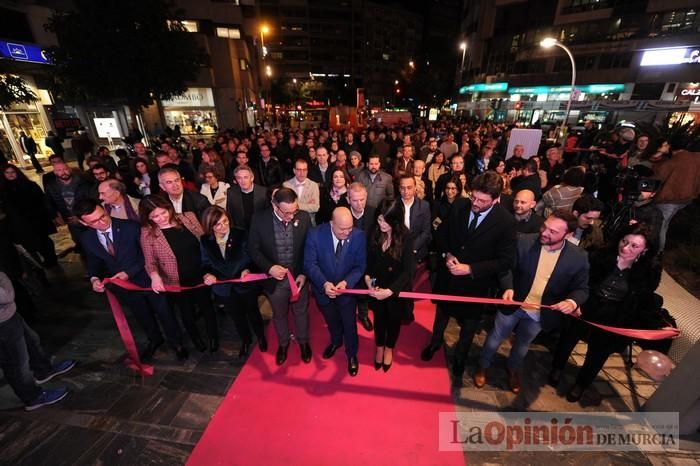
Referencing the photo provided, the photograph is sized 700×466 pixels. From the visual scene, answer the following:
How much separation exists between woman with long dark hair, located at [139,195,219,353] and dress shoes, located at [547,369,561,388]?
15.0 ft

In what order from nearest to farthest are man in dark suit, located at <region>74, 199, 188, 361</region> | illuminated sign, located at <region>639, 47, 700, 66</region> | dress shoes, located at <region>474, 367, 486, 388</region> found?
man in dark suit, located at <region>74, 199, 188, 361</region>
dress shoes, located at <region>474, 367, 486, 388</region>
illuminated sign, located at <region>639, 47, 700, 66</region>

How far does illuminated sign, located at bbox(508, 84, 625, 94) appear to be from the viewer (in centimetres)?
3244

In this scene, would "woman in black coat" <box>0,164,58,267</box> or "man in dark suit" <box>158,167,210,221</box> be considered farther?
"woman in black coat" <box>0,164,58,267</box>

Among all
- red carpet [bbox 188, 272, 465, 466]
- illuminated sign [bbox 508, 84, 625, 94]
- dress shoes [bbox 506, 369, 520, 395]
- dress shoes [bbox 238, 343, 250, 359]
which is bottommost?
red carpet [bbox 188, 272, 465, 466]

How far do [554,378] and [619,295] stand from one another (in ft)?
4.49

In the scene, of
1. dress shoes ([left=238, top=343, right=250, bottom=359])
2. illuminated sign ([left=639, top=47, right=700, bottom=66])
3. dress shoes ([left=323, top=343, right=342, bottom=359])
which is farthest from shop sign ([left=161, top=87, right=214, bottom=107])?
illuminated sign ([left=639, top=47, right=700, bottom=66])

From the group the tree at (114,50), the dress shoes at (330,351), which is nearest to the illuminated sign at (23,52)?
the tree at (114,50)

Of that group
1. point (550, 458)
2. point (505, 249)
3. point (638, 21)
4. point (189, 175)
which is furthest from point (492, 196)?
point (638, 21)

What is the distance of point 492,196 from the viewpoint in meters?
3.07

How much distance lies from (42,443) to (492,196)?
5.39 metres

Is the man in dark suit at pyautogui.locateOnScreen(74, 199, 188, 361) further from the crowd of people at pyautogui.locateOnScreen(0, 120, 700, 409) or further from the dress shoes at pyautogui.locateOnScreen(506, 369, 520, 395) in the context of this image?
the dress shoes at pyautogui.locateOnScreen(506, 369, 520, 395)

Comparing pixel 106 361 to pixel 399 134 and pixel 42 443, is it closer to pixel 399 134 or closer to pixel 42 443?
pixel 42 443

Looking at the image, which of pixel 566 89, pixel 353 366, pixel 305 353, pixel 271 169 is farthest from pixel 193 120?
pixel 566 89

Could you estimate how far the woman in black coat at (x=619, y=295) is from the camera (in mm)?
2898
